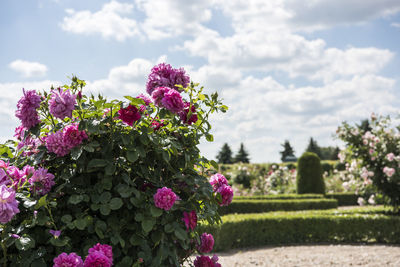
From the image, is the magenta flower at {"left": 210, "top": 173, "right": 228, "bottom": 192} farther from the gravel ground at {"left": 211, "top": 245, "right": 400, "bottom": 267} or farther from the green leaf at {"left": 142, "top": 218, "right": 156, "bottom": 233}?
the gravel ground at {"left": 211, "top": 245, "right": 400, "bottom": 267}

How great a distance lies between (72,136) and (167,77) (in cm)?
78

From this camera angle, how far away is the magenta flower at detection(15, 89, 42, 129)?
2.22 m

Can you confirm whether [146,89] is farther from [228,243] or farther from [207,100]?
[228,243]

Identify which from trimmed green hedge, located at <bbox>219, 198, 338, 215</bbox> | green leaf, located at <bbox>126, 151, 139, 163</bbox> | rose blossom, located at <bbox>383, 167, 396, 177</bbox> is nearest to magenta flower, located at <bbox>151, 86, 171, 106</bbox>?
green leaf, located at <bbox>126, 151, 139, 163</bbox>

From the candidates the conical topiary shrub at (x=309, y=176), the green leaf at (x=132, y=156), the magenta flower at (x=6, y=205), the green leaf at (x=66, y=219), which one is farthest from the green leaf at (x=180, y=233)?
the conical topiary shrub at (x=309, y=176)

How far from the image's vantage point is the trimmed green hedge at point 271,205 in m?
11.5

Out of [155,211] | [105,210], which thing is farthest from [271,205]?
[105,210]

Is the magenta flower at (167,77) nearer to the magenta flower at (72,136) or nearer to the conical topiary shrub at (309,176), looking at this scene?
the magenta flower at (72,136)

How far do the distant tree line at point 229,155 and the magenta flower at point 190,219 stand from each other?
3851 centimetres

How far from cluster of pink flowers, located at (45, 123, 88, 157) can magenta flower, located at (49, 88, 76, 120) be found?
0.27ft

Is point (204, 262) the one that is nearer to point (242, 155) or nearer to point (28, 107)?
point (28, 107)

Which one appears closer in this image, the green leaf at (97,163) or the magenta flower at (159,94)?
the green leaf at (97,163)

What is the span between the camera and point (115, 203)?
6.62 feet

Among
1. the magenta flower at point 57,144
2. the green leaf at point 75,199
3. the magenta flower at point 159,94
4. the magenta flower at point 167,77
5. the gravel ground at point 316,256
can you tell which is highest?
the magenta flower at point 167,77
